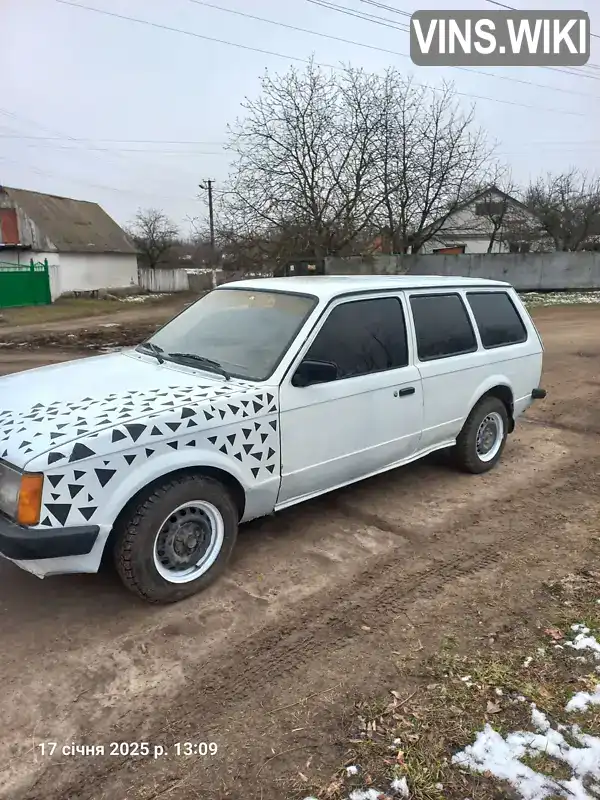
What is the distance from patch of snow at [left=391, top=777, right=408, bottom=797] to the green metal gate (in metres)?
28.1

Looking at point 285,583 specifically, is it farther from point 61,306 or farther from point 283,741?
point 61,306

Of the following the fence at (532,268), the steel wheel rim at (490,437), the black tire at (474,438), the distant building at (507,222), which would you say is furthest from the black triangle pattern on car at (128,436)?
the distant building at (507,222)

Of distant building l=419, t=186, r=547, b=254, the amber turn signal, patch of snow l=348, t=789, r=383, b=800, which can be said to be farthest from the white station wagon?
distant building l=419, t=186, r=547, b=254

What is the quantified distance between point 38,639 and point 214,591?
0.96m

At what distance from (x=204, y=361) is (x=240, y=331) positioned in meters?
0.38

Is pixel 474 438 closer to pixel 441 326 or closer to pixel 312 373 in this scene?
pixel 441 326

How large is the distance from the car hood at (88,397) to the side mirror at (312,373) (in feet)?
0.99

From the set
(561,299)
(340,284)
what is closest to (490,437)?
(340,284)

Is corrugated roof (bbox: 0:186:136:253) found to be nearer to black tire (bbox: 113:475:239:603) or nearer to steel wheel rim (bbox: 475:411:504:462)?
steel wheel rim (bbox: 475:411:504:462)

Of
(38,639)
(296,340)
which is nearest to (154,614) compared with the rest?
(38,639)

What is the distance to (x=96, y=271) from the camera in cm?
3953

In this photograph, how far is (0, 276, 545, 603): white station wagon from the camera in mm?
2826

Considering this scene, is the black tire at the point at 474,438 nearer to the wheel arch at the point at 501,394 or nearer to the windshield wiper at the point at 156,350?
the wheel arch at the point at 501,394

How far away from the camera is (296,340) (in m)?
3.76
